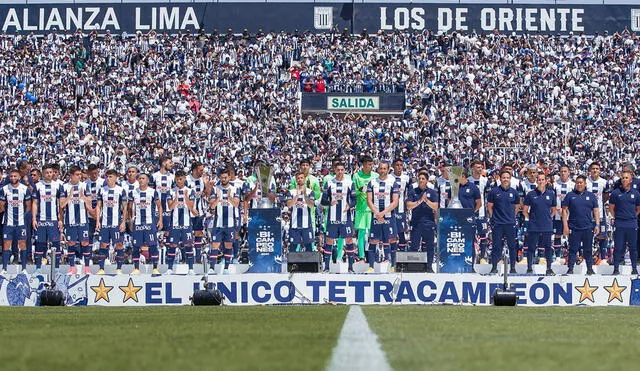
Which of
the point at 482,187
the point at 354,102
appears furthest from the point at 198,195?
the point at 354,102

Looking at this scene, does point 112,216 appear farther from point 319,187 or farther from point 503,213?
point 503,213

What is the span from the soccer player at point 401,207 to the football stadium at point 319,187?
0.07 metres

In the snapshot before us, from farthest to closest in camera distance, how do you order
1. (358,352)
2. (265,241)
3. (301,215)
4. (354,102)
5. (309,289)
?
(354,102) < (301,215) < (265,241) < (309,289) < (358,352)

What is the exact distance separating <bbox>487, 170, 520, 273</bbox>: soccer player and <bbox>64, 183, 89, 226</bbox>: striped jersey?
7.38 meters

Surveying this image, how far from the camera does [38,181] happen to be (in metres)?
22.1

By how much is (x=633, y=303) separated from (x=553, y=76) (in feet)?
91.5

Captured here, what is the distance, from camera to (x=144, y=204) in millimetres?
21625

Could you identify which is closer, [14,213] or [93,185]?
[14,213]

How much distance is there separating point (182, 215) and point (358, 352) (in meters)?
14.5

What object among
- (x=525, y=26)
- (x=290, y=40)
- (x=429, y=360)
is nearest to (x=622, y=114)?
(x=525, y=26)

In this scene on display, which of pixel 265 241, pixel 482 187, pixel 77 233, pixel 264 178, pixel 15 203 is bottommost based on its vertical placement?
pixel 265 241

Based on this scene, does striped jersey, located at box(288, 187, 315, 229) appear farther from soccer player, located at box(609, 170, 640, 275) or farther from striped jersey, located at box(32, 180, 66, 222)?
soccer player, located at box(609, 170, 640, 275)

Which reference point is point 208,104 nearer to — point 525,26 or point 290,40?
point 290,40

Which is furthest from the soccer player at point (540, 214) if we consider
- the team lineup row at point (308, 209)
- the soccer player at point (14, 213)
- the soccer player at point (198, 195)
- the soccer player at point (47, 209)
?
the soccer player at point (14, 213)
